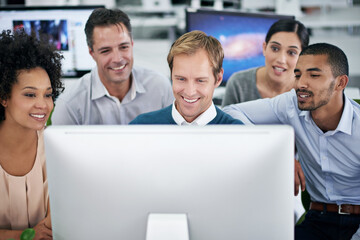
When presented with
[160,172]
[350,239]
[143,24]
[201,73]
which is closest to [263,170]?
[160,172]

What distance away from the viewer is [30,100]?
1177mm

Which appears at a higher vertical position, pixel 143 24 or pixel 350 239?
pixel 143 24

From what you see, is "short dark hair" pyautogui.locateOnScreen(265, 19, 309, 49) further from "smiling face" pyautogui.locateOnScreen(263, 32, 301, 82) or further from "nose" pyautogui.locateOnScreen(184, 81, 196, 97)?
"nose" pyautogui.locateOnScreen(184, 81, 196, 97)

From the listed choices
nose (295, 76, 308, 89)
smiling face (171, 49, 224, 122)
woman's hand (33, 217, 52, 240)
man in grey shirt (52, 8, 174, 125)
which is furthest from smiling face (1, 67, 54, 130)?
nose (295, 76, 308, 89)

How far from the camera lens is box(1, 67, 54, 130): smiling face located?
1.16 meters

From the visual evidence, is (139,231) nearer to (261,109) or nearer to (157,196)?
(157,196)

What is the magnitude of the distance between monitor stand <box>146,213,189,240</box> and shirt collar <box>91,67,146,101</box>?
1138 mm

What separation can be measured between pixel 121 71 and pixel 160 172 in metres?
1.10

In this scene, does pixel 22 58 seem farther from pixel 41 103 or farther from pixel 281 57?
pixel 281 57

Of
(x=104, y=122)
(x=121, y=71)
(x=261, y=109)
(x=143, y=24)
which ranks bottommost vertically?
(x=104, y=122)

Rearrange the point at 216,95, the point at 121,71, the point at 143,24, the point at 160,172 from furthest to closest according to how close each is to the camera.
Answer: the point at 143,24, the point at 216,95, the point at 121,71, the point at 160,172

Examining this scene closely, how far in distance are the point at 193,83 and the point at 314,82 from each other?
421 millimetres

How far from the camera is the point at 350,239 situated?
4.18ft

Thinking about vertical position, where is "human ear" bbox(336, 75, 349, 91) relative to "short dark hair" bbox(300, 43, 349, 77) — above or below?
below
